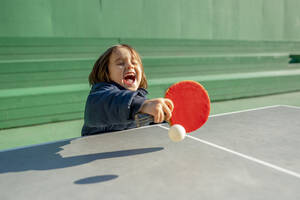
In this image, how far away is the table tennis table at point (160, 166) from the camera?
29.8 inches

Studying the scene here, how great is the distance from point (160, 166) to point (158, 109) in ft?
0.67

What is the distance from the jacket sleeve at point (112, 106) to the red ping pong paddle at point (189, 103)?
0.15 metres

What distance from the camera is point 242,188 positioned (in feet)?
2.48

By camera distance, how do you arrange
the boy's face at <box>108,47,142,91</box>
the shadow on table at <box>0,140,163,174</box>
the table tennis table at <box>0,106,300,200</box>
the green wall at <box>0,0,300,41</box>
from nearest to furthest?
the table tennis table at <box>0,106,300,200</box> < the shadow on table at <box>0,140,163,174</box> < the boy's face at <box>108,47,142,91</box> < the green wall at <box>0,0,300,41</box>

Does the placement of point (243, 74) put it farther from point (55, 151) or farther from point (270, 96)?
point (55, 151)

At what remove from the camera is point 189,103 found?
122cm

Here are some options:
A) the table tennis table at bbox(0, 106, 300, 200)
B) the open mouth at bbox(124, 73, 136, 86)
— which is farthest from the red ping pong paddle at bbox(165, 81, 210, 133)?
the open mouth at bbox(124, 73, 136, 86)

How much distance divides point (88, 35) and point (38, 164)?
3658 millimetres

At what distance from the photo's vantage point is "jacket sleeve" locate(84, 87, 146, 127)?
44.8 inches

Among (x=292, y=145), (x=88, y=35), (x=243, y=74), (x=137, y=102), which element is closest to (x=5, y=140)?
(x=88, y=35)

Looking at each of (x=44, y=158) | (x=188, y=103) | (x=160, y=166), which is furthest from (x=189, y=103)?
(x=44, y=158)

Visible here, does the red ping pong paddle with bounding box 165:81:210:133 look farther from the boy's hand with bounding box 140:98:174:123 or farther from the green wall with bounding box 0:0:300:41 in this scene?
the green wall with bounding box 0:0:300:41

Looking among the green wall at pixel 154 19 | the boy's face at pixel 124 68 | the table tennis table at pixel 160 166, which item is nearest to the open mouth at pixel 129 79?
the boy's face at pixel 124 68

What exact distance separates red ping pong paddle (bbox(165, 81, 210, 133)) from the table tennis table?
0.11 m
